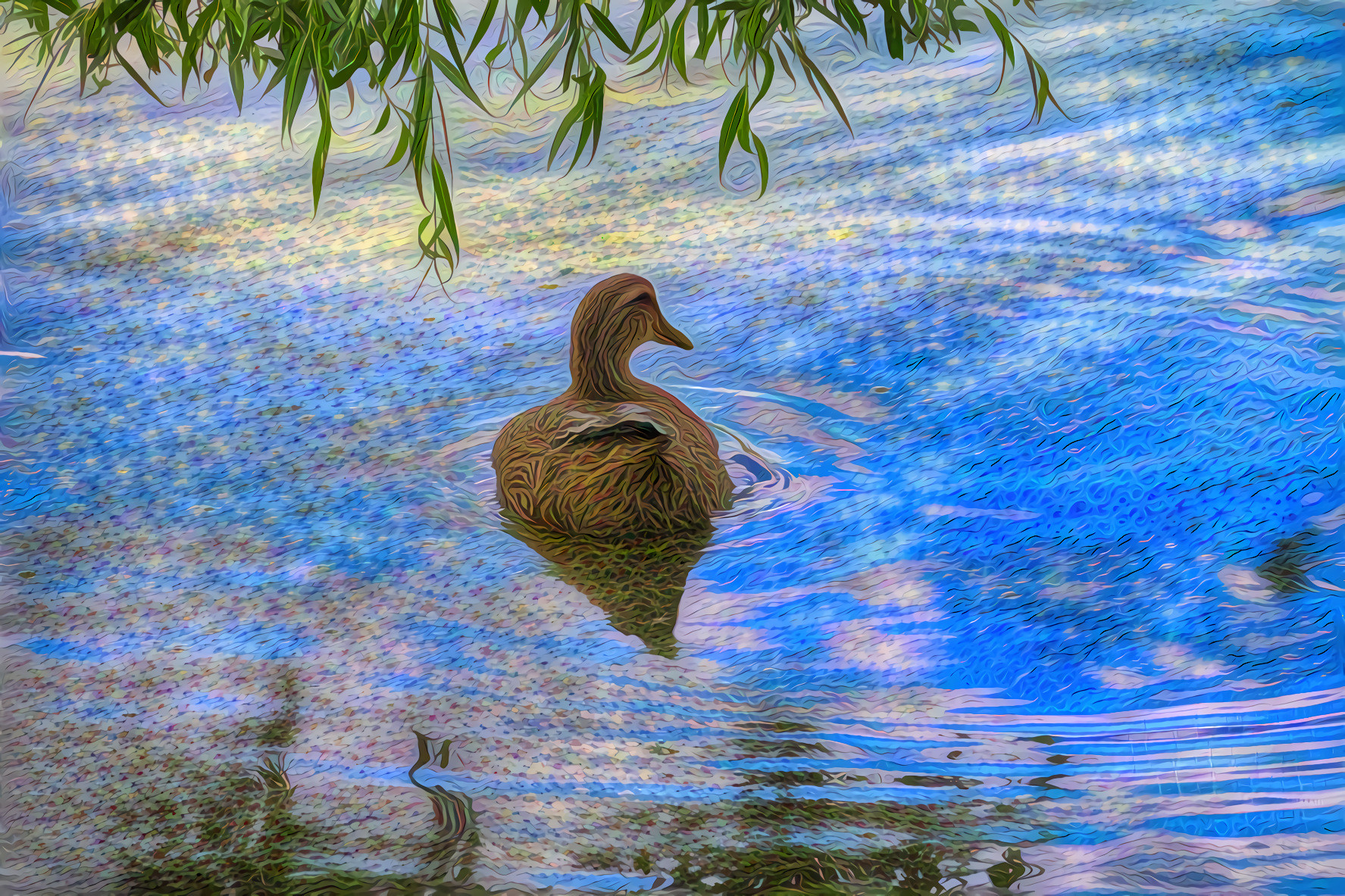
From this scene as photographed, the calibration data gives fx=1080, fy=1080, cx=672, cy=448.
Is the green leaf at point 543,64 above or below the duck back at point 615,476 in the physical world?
above

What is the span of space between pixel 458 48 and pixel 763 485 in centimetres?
76

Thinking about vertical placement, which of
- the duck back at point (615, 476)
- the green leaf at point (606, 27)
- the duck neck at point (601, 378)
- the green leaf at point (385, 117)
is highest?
the green leaf at point (606, 27)

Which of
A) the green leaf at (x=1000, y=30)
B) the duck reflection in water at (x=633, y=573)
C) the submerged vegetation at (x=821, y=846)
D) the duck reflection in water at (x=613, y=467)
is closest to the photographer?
the submerged vegetation at (x=821, y=846)

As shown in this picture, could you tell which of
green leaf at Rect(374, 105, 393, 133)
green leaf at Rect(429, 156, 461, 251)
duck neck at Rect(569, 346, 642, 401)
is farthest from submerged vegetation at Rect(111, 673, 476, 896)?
green leaf at Rect(374, 105, 393, 133)

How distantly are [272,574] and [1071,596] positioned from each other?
3.49 feet

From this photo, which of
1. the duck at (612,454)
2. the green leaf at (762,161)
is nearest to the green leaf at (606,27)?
the green leaf at (762,161)

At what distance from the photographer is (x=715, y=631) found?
1.40m

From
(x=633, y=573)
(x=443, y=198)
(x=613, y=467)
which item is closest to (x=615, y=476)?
(x=613, y=467)

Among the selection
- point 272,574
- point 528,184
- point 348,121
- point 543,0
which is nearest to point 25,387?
point 272,574

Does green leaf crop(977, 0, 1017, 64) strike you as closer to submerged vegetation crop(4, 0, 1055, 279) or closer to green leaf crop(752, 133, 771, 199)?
submerged vegetation crop(4, 0, 1055, 279)

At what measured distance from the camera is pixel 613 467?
1552mm

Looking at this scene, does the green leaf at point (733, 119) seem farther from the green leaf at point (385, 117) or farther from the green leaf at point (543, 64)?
the green leaf at point (385, 117)

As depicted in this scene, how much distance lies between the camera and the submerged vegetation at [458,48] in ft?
4.96

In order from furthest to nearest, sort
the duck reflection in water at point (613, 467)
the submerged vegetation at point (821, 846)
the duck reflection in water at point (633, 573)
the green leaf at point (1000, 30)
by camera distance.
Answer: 1. the green leaf at point (1000, 30)
2. the duck reflection in water at point (613, 467)
3. the duck reflection in water at point (633, 573)
4. the submerged vegetation at point (821, 846)
